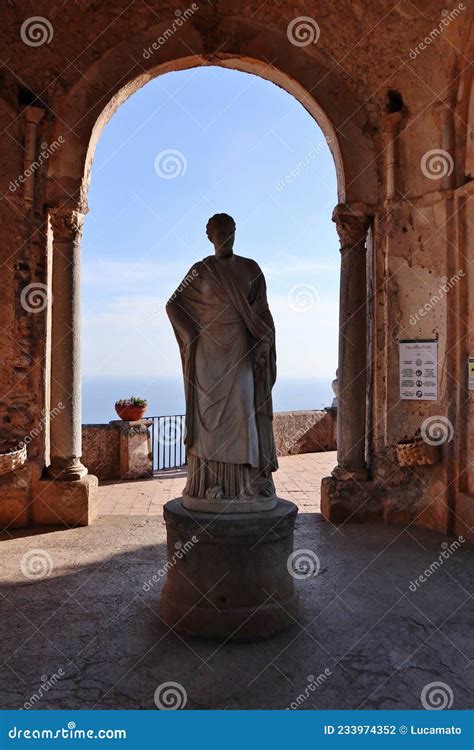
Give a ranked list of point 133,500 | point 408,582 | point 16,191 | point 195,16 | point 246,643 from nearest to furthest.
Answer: point 246,643
point 408,582
point 16,191
point 195,16
point 133,500

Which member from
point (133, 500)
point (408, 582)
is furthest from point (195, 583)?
point (133, 500)

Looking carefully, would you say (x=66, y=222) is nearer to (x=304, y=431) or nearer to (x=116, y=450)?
(x=116, y=450)

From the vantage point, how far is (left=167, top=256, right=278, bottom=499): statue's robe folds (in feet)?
11.7

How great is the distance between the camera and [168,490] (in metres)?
7.96

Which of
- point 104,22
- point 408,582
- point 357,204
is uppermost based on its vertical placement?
point 104,22

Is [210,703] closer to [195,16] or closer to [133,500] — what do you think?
[133,500]

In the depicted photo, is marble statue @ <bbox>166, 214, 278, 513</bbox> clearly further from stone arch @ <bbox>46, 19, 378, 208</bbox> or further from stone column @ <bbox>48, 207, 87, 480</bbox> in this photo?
stone arch @ <bbox>46, 19, 378, 208</bbox>

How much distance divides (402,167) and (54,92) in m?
4.03

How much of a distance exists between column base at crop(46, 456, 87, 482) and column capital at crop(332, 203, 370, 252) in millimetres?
→ 4062

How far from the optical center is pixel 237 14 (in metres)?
6.53

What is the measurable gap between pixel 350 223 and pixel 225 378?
3.64 meters

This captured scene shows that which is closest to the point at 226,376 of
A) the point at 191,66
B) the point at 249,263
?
the point at 249,263

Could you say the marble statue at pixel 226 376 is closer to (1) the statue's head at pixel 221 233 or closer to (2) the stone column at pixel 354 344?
(1) the statue's head at pixel 221 233
